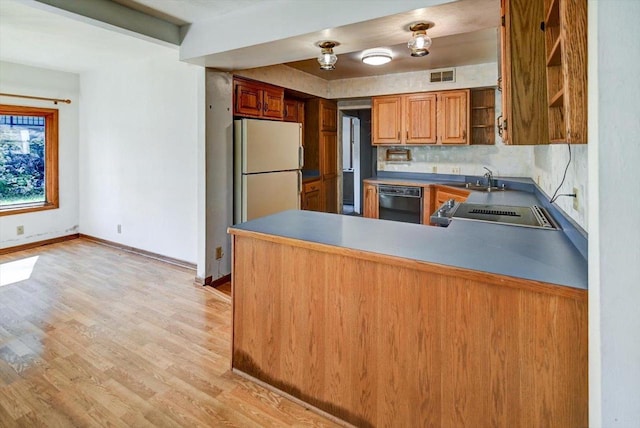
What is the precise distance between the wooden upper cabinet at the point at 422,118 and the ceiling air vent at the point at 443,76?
15cm

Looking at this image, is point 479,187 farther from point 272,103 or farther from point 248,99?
point 248,99

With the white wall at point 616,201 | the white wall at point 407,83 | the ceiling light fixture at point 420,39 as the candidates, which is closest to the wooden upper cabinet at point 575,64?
the white wall at point 616,201

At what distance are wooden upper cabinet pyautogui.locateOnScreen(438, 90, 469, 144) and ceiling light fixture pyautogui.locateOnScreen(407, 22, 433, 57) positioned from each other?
2.48m

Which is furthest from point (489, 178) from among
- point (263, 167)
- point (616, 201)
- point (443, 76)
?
point (616, 201)

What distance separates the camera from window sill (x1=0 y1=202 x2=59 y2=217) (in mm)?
4586

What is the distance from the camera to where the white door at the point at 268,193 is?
11.8 ft

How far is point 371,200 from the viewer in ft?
16.6

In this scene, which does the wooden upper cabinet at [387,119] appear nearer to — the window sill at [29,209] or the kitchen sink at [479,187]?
the kitchen sink at [479,187]

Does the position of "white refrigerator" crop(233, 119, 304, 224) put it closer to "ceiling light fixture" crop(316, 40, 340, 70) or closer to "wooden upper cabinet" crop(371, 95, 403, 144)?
"ceiling light fixture" crop(316, 40, 340, 70)

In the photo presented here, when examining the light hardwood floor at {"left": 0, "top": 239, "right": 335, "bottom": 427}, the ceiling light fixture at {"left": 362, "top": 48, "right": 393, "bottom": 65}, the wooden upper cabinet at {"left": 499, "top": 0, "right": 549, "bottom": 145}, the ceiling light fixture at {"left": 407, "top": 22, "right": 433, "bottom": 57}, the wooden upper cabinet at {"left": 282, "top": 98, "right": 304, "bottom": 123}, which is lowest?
the light hardwood floor at {"left": 0, "top": 239, "right": 335, "bottom": 427}

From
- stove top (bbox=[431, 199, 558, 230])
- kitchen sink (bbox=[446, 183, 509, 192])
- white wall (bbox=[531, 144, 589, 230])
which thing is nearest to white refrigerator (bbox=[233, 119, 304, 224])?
stove top (bbox=[431, 199, 558, 230])

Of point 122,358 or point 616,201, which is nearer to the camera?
point 616,201

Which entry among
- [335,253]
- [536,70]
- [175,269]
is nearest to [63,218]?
[175,269]

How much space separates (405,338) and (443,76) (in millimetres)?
3993
